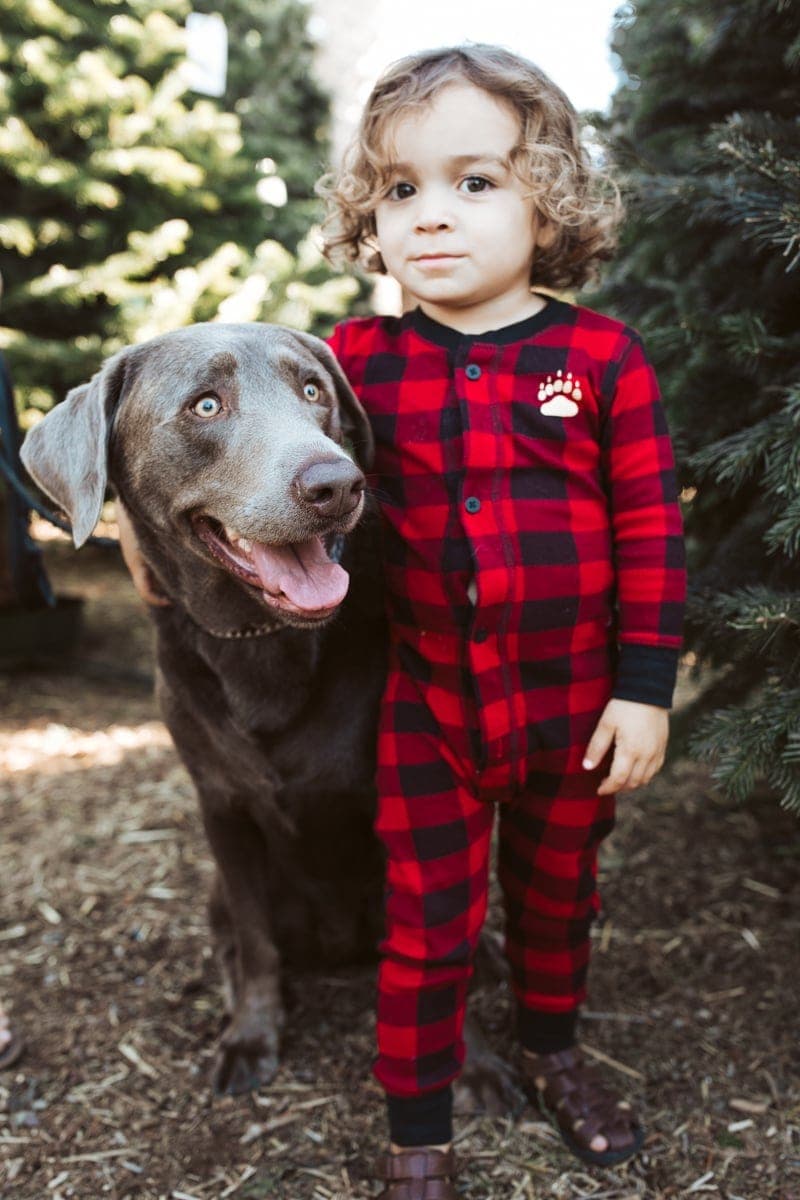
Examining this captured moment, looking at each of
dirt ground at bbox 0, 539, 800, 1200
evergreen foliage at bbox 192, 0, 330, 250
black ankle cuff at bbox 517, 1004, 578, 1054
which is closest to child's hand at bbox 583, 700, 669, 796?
black ankle cuff at bbox 517, 1004, 578, 1054

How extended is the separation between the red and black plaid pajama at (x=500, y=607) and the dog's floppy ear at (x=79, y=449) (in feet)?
1.78

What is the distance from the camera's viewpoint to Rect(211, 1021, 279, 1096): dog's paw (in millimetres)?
2389

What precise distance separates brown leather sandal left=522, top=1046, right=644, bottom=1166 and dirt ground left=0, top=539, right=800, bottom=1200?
4 cm

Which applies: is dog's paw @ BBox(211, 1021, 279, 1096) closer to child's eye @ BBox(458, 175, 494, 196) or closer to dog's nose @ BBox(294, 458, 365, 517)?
dog's nose @ BBox(294, 458, 365, 517)

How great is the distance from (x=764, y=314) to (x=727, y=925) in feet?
5.51

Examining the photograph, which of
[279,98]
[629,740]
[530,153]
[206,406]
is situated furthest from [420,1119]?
[279,98]

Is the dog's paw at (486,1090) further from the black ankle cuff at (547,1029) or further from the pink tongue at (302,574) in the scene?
the pink tongue at (302,574)

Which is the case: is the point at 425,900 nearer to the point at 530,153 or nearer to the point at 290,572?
the point at 290,572

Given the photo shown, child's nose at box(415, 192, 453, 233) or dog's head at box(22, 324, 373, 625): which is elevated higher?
child's nose at box(415, 192, 453, 233)

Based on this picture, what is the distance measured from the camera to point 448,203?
1.90 metres

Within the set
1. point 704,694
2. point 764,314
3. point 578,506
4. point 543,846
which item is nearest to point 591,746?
point 543,846

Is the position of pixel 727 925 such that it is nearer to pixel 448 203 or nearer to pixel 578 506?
pixel 578 506

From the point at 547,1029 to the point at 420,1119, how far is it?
37 cm

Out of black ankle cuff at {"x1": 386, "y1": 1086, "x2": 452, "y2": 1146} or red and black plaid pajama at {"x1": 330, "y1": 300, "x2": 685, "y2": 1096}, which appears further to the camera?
black ankle cuff at {"x1": 386, "y1": 1086, "x2": 452, "y2": 1146}
